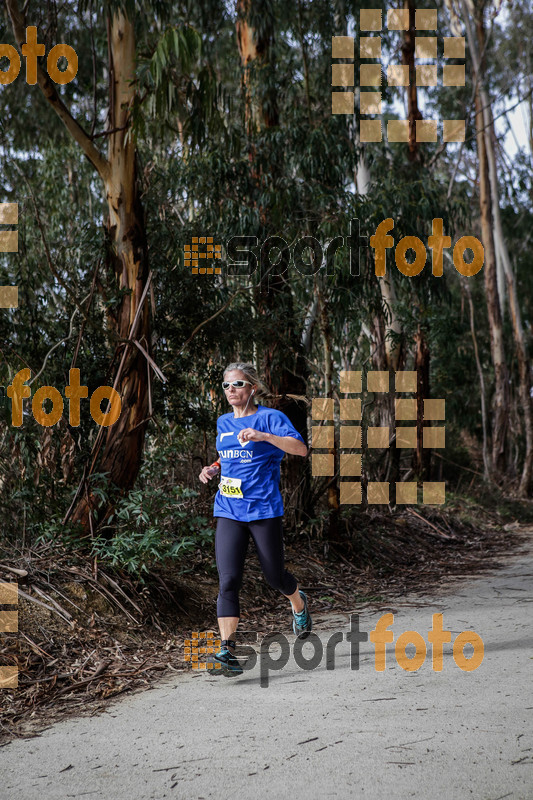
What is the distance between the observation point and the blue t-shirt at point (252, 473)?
546 cm

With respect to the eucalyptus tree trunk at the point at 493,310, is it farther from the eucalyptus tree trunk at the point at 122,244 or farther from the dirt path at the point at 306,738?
the dirt path at the point at 306,738

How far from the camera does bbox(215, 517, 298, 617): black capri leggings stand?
5414 millimetres

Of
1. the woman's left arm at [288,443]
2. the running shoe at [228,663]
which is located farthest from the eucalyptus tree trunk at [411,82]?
the running shoe at [228,663]

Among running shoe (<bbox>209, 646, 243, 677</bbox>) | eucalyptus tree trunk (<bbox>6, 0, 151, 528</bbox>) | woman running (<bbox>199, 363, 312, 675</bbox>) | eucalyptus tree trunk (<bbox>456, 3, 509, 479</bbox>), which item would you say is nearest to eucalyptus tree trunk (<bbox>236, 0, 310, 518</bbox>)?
eucalyptus tree trunk (<bbox>6, 0, 151, 528</bbox>)

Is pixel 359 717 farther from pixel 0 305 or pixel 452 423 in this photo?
pixel 452 423

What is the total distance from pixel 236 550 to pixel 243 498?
1.07ft

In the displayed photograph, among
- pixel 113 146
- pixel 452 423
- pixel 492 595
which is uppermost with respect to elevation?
pixel 113 146

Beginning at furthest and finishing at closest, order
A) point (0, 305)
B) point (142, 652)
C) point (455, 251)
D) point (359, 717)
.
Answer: point (455, 251) < point (0, 305) < point (142, 652) < point (359, 717)

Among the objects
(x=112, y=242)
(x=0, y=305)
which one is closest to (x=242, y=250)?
(x=112, y=242)

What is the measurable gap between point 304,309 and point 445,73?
44.1 feet

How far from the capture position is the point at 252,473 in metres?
5.46

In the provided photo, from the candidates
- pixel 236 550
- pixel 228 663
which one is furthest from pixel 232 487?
pixel 228 663

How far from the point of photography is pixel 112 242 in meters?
7.93

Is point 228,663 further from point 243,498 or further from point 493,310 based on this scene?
point 493,310
